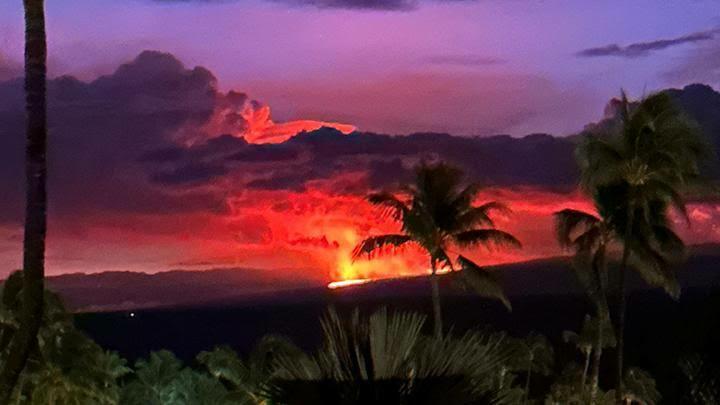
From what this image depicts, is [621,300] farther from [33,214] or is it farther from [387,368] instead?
[387,368]

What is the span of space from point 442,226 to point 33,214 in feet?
78.2

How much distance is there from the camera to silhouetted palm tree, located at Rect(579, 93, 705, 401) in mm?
36594

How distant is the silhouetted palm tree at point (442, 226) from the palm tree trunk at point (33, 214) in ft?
72.6

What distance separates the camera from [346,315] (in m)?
9.55

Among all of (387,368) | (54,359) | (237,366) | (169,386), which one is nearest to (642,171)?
(237,366)

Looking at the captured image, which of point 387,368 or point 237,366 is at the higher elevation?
point 387,368

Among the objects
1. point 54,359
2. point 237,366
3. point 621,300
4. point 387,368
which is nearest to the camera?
point 387,368

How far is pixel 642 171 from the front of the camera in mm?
37531

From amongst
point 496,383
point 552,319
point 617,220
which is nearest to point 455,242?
point 617,220

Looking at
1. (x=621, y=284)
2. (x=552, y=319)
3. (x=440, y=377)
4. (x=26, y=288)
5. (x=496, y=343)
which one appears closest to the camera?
(x=440, y=377)

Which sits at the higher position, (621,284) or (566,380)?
(621,284)

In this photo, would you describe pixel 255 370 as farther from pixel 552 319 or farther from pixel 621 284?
pixel 552 319

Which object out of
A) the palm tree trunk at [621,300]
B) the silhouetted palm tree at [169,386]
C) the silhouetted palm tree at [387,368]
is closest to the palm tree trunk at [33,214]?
the silhouetted palm tree at [387,368]

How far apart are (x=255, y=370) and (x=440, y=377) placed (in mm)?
29803
